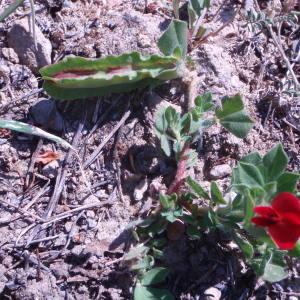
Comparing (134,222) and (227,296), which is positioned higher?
(134,222)

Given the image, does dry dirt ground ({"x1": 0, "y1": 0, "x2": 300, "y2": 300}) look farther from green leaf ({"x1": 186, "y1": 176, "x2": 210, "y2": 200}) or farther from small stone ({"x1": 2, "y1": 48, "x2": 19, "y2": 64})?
green leaf ({"x1": 186, "y1": 176, "x2": 210, "y2": 200})

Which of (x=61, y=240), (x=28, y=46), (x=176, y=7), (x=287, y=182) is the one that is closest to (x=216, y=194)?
(x=287, y=182)

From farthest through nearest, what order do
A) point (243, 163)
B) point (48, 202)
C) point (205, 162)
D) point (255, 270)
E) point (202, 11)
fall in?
point (202, 11) < point (205, 162) < point (48, 202) < point (255, 270) < point (243, 163)

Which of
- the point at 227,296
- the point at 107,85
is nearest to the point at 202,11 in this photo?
the point at 107,85

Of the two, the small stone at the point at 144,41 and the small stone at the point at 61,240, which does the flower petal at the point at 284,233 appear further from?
the small stone at the point at 144,41

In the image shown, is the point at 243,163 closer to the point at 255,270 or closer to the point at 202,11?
the point at 255,270

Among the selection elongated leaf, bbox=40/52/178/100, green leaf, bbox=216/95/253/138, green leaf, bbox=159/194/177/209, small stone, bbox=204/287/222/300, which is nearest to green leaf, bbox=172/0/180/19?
elongated leaf, bbox=40/52/178/100

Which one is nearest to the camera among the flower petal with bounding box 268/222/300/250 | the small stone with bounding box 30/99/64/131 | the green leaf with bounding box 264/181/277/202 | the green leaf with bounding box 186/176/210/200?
the flower petal with bounding box 268/222/300/250
